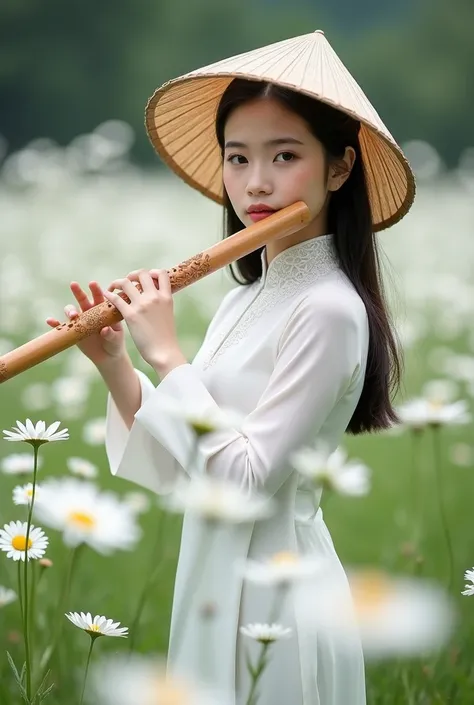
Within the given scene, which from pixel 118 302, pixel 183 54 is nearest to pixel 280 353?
pixel 118 302

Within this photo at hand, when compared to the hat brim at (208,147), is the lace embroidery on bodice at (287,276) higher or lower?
lower

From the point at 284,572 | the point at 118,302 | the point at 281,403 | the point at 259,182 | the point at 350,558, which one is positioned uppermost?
the point at 350,558

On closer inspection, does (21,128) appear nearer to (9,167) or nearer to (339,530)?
(9,167)

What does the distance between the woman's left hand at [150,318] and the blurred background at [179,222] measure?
0.33m

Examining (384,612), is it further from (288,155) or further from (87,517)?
(288,155)

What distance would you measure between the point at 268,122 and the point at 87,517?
499 mm

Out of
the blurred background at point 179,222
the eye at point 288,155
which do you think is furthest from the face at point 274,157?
the blurred background at point 179,222

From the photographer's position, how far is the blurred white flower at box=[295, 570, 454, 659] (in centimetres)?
53

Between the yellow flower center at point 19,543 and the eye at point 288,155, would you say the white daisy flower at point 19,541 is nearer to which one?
the yellow flower center at point 19,543

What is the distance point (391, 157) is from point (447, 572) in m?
1.12

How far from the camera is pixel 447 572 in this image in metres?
1.95

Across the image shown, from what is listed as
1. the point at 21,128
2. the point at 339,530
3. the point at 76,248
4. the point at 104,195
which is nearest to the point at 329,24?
the point at 21,128

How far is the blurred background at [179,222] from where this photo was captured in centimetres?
198

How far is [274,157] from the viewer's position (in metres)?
1.00
